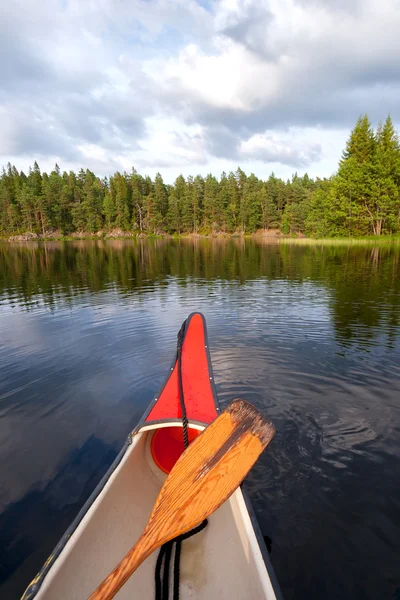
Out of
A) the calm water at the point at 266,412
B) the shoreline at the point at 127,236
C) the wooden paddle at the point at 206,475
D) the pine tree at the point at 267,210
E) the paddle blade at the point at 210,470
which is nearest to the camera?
the wooden paddle at the point at 206,475

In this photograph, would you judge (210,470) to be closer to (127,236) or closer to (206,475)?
(206,475)

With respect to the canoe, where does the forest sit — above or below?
above

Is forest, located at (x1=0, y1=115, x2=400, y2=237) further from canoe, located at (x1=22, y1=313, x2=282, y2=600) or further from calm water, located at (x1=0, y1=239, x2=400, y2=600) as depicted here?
canoe, located at (x1=22, y1=313, x2=282, y2=600)

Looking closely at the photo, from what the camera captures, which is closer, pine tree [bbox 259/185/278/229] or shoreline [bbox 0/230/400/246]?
pine tree [bbox 259/185/278/229]

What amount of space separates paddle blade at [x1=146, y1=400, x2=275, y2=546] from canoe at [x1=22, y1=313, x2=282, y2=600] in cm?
48

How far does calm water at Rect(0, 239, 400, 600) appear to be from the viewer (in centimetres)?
335

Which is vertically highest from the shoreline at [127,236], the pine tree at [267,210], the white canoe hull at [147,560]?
the pine tree at [267,210]

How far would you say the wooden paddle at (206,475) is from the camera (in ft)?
7.45

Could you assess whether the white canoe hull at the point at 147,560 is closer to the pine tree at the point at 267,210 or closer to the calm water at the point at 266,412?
the calm water at the point at 266,412

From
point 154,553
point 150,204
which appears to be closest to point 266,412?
point 154,553

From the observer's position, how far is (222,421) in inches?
123

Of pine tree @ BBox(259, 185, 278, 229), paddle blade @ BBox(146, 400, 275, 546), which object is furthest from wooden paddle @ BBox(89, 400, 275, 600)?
pine tree @ BBox(259, 185, 278, 229)

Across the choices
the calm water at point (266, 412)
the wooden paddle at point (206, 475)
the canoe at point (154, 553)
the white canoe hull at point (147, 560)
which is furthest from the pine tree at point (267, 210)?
the white canoe hull at point (147, 560)

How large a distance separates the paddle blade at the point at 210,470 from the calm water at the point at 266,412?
146 cm
